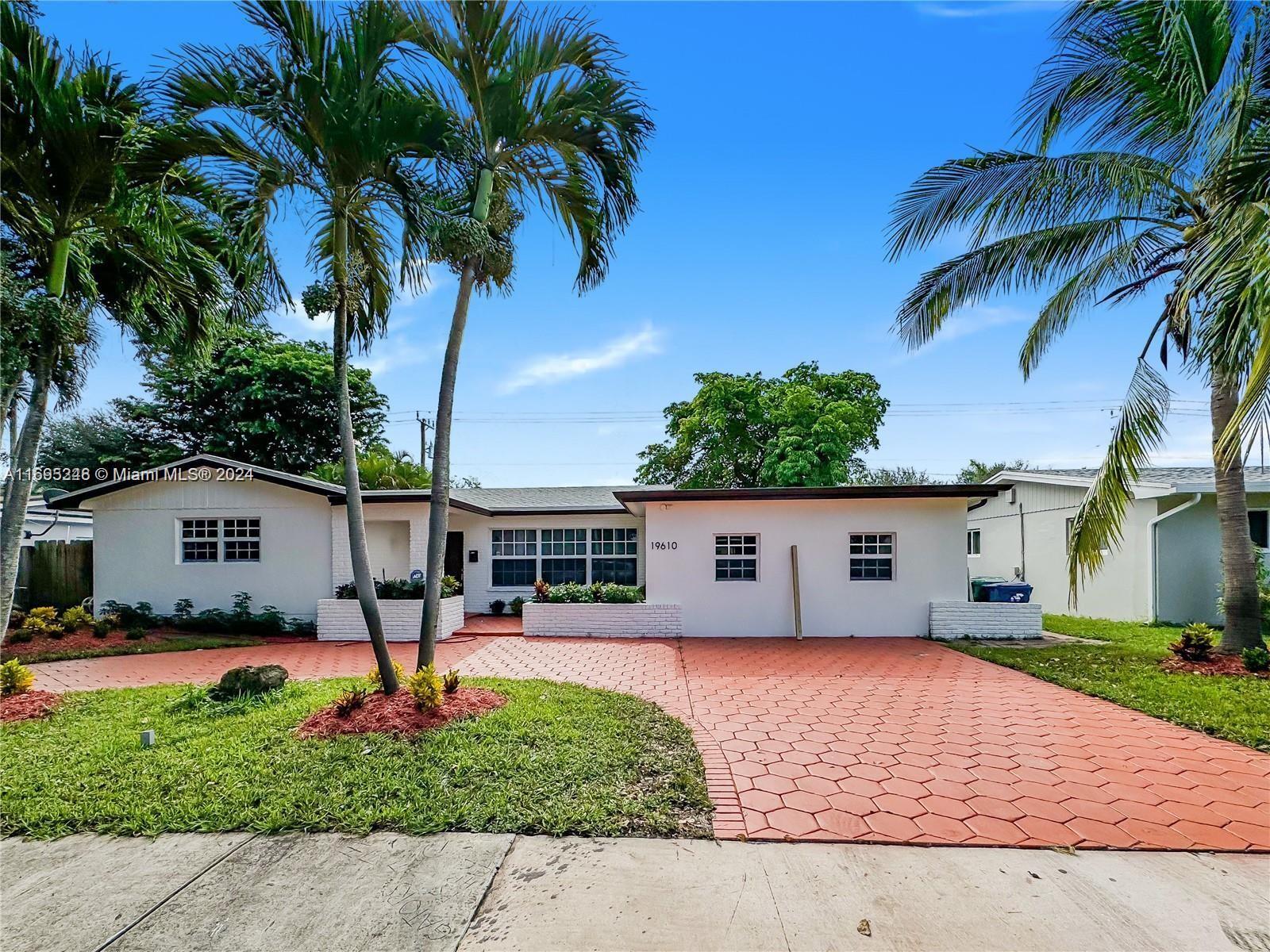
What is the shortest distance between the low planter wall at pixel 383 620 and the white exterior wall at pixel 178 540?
148 cm

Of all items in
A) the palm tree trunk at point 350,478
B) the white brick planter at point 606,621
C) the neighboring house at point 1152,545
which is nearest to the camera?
the palm tree trunk at point 350,478

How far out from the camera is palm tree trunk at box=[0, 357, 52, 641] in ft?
18.4

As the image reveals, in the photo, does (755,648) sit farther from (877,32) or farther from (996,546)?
(996,546)

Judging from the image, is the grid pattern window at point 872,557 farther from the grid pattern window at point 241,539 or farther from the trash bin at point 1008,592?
the grid pattern window at point 241,539

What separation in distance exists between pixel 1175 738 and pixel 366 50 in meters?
9.08

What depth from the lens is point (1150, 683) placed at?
6.66 meters

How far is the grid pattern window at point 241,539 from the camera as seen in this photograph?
37.9 ft

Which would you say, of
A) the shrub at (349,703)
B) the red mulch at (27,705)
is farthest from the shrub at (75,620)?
the shrub at (349,703)

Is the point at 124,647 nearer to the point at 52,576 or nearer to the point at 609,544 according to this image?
the point at 52,576

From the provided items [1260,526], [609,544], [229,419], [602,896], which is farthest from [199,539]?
[1260,526]

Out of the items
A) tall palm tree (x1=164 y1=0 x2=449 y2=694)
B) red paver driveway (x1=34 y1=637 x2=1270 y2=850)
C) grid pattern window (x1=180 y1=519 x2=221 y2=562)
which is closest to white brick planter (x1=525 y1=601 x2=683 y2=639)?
red paver driveway (x1=34 y1=637 x2=1270 y2=850)

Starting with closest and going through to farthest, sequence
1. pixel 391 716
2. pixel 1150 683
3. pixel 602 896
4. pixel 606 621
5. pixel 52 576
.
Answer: pixel 602 896 → pixel 391 716 → pixel 1150 683 → pixel 606 621 → pixel 52 576

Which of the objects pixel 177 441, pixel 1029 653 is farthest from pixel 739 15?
pixel 177 441

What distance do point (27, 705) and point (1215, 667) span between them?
13.5 m
